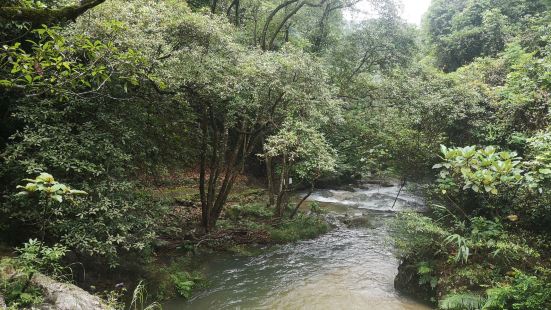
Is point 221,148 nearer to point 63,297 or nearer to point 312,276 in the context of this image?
point 312,276

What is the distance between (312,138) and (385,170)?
6.47 m

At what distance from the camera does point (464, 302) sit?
659 cm

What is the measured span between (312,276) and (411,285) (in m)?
2.45

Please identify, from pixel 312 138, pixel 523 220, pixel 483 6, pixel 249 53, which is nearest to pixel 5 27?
pixel 249 53

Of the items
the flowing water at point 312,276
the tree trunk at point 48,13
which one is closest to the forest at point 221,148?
the tree trunk at point 48,13

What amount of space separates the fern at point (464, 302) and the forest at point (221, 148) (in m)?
0.03

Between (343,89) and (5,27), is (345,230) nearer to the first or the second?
(343,89)

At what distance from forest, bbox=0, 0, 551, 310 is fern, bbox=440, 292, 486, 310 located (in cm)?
3

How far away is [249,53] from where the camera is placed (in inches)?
397

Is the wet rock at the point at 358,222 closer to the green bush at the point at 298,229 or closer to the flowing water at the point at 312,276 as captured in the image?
the flowing water at the point at 312,276

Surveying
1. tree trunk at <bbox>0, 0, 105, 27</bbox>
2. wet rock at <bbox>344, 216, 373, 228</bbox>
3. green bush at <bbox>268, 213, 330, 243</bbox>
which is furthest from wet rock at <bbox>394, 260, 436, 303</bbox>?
tree trunk at <bbox>0, 0, 105, 27</bbox>

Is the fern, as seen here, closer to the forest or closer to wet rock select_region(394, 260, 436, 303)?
the forest

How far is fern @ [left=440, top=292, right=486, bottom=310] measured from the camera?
6496mm

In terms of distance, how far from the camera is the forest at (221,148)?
4.64 meters
